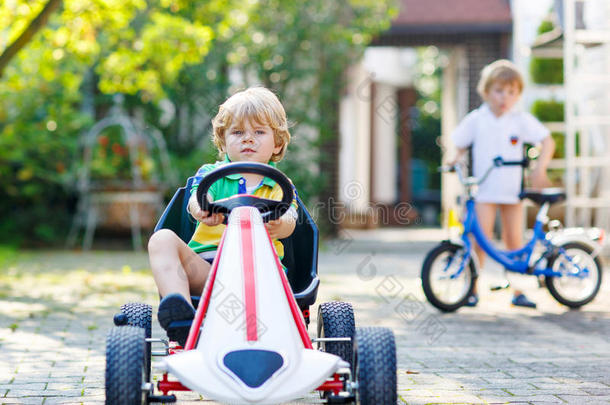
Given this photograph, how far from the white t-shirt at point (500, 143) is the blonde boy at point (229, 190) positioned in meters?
2.73

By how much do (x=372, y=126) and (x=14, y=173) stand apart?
7.59 metres

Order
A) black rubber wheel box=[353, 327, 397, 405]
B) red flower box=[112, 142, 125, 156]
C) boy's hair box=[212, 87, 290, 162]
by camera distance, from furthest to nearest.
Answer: red flower box=[112, 142, 125, 156] < boy's hair box=[212, 87, 290, 162] < black rubber wheel box=[353, 327, 397, 405]

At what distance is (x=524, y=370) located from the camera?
3723 millimetres

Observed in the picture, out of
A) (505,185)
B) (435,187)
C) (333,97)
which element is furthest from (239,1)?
(435,187)

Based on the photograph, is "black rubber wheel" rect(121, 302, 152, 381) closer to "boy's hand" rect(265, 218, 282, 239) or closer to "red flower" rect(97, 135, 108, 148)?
"boy's hand" rect(265, 218, 282, 239)

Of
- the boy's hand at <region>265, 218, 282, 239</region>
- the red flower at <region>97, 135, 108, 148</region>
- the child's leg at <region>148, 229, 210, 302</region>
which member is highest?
the red flower at <region>97, 135, 108, 148</region>

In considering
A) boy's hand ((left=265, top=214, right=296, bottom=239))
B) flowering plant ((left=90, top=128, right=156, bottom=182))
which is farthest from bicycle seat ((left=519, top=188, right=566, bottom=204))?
flowering plant ((left=90, top=128, right=156, bottom=182))

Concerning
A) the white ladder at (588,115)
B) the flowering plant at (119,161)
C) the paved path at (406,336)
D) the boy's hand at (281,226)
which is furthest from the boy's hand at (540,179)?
the flowering plant at (119,161)

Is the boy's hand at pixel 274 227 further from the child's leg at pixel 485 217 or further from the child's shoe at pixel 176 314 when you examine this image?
the child's leg at pixel 485 217

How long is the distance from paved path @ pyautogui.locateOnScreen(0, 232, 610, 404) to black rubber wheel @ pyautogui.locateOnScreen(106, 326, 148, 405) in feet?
2.18

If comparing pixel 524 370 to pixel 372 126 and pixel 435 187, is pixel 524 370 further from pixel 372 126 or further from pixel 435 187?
pixel 435 187

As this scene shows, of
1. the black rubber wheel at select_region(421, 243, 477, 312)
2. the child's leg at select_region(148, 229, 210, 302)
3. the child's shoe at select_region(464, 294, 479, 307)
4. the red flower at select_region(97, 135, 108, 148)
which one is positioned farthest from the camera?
the red flower at select_region(97, 135, 108, 148)

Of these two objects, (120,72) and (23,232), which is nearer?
(120,72)

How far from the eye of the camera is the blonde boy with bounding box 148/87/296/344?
2.87m
